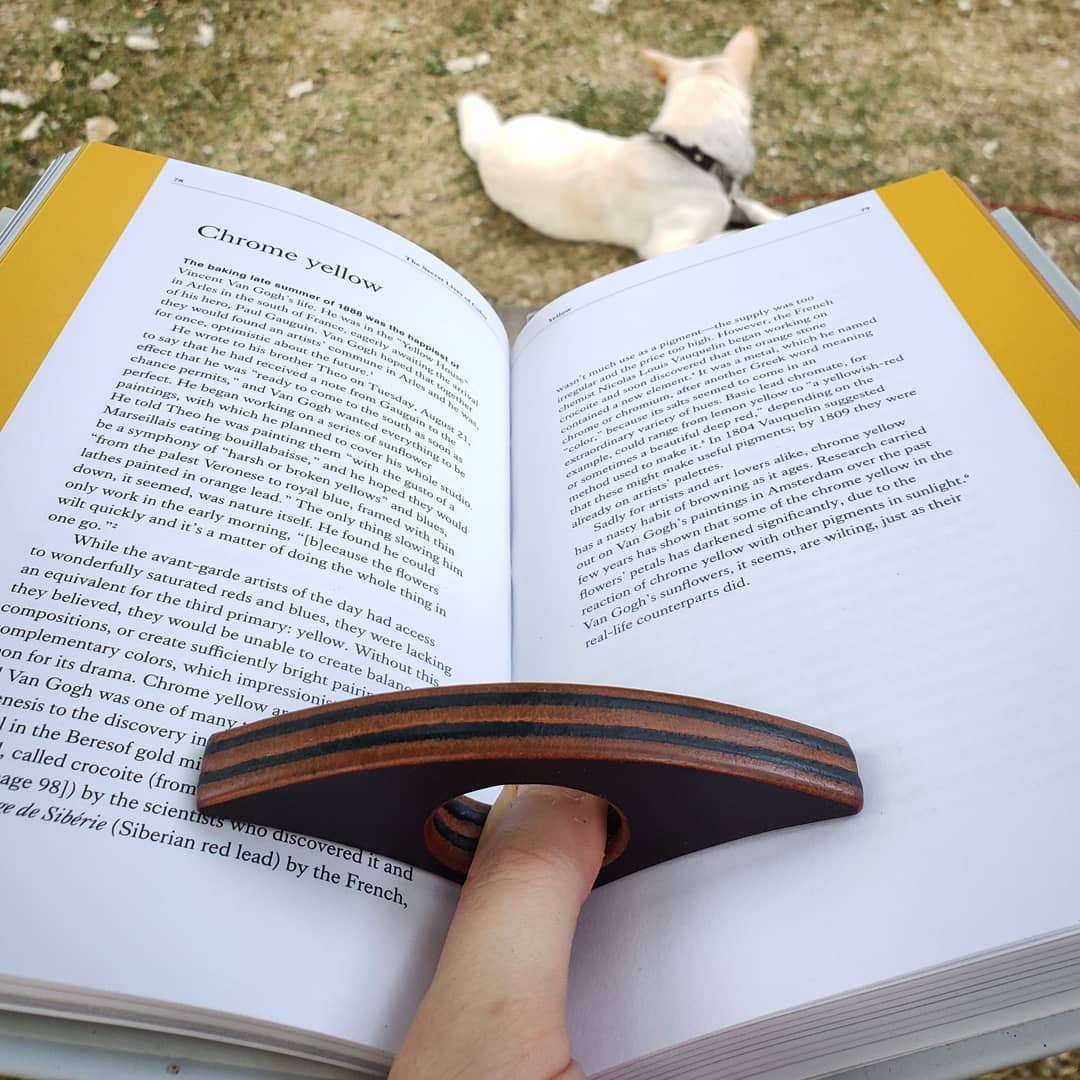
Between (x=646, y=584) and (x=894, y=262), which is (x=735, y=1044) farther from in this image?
(x=894, y=262)

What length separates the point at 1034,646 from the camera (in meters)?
0.40

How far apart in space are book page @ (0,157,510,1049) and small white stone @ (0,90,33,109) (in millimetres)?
827

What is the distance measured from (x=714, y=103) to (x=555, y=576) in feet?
2.47

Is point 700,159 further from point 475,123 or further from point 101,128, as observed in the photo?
point 101,128

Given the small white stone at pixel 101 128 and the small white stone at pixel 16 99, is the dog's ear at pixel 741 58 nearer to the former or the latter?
the small white stone at pixel 101 128

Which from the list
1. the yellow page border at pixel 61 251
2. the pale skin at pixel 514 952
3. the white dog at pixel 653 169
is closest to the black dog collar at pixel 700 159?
the white dog at pixel 653 169

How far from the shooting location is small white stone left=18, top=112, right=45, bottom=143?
117 cm

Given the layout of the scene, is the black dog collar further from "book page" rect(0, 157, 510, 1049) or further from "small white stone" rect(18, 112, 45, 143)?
→ "small white stone" rect(18, 112, 45, 143)

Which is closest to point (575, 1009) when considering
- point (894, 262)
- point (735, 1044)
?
point (735, 1044)

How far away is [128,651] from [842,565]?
0.31m

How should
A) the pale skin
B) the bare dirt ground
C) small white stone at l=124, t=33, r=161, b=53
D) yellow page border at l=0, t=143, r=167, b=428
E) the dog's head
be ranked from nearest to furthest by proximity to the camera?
the pale skin → yellow page border at l=0, t=143, r=167, b=428 → the dog's head → the bare dirt ground → small white stone at l=124, t=33, r=161, b=53

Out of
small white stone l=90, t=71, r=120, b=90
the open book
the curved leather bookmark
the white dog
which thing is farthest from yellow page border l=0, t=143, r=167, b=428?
small white stone l=90, t=71, r=120, b=90

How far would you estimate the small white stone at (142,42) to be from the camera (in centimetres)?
127

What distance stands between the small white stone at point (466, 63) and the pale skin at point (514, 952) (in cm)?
116
